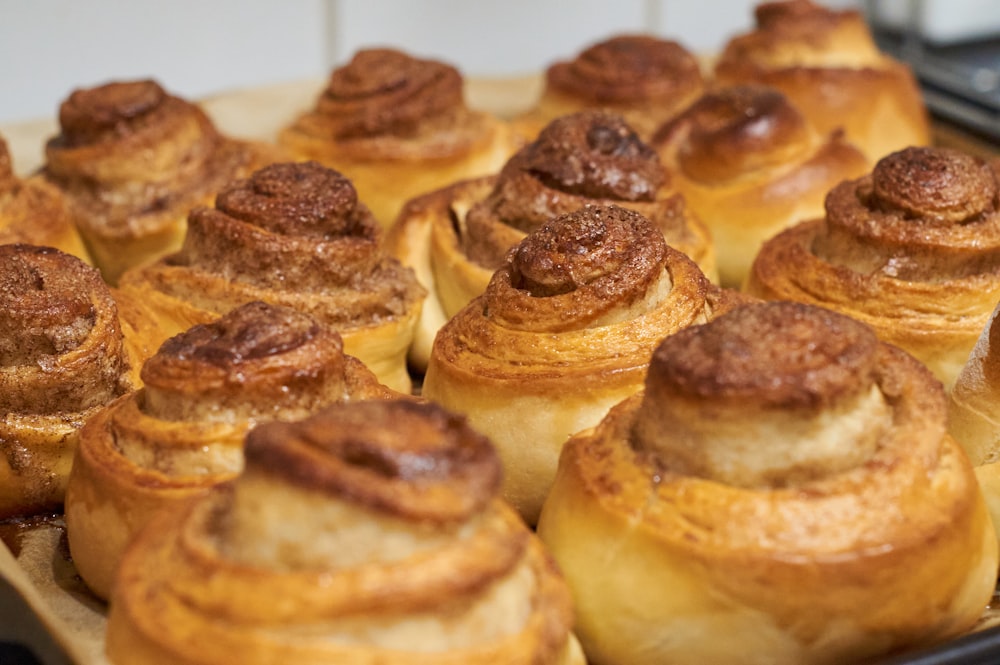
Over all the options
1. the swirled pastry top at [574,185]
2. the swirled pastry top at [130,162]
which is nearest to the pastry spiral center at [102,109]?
the swirled pastry top at [130,162]

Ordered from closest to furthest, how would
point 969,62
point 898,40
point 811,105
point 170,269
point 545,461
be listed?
point 545,461
point 170,269
point 811,105
point 969,62
point 898,40

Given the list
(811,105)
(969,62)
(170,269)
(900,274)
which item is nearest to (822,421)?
(900,274)

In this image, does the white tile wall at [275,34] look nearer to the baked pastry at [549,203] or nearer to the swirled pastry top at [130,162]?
the swirled pastry top at [130,162]

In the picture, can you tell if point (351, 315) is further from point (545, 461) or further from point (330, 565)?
point (330, 565)

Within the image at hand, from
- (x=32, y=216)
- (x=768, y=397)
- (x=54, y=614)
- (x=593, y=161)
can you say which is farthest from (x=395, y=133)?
(x=768, y=397)

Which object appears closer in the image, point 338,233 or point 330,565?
point 330,565

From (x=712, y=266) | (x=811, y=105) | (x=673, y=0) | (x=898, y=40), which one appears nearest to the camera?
(x=712, y=266)
